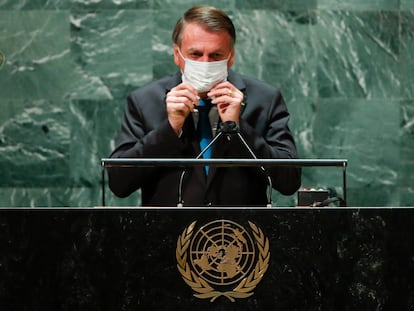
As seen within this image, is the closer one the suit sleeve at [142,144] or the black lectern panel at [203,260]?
the black lectern panel at [203,260]

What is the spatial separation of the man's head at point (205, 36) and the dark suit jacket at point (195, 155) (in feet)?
0.82

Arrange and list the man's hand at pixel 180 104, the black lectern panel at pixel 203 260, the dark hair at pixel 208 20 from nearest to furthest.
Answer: the black lectern panel at pixel 203 260
the man's hand at pixel 180 104
the dark hair at pixel 208 20

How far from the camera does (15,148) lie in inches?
225

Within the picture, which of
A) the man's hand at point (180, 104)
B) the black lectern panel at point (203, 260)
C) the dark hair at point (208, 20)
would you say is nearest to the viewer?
the black lectern panel at point (203, 260)

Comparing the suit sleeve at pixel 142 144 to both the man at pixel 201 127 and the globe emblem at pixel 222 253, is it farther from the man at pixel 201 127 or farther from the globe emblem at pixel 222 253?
the globe emblem at pixel 222 253

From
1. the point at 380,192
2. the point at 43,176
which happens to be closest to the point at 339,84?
the point at 380,192

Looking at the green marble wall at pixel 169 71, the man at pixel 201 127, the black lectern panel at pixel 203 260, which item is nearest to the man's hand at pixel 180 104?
the man at pixel 201 127

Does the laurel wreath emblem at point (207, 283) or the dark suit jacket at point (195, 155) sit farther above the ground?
the dark suit jacket at point (195, 155)

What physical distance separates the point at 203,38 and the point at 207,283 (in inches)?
55.6

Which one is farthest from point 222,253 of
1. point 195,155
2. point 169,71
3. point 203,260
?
point 169,71

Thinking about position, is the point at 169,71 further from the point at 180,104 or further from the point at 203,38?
the point at 180,104

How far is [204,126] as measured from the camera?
386 cm

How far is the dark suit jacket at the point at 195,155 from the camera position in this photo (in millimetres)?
3699

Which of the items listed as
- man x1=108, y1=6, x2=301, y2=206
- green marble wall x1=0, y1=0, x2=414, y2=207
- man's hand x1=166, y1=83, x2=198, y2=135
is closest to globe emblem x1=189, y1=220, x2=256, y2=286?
man x1=108, y1=6, x2=301, y2=206
